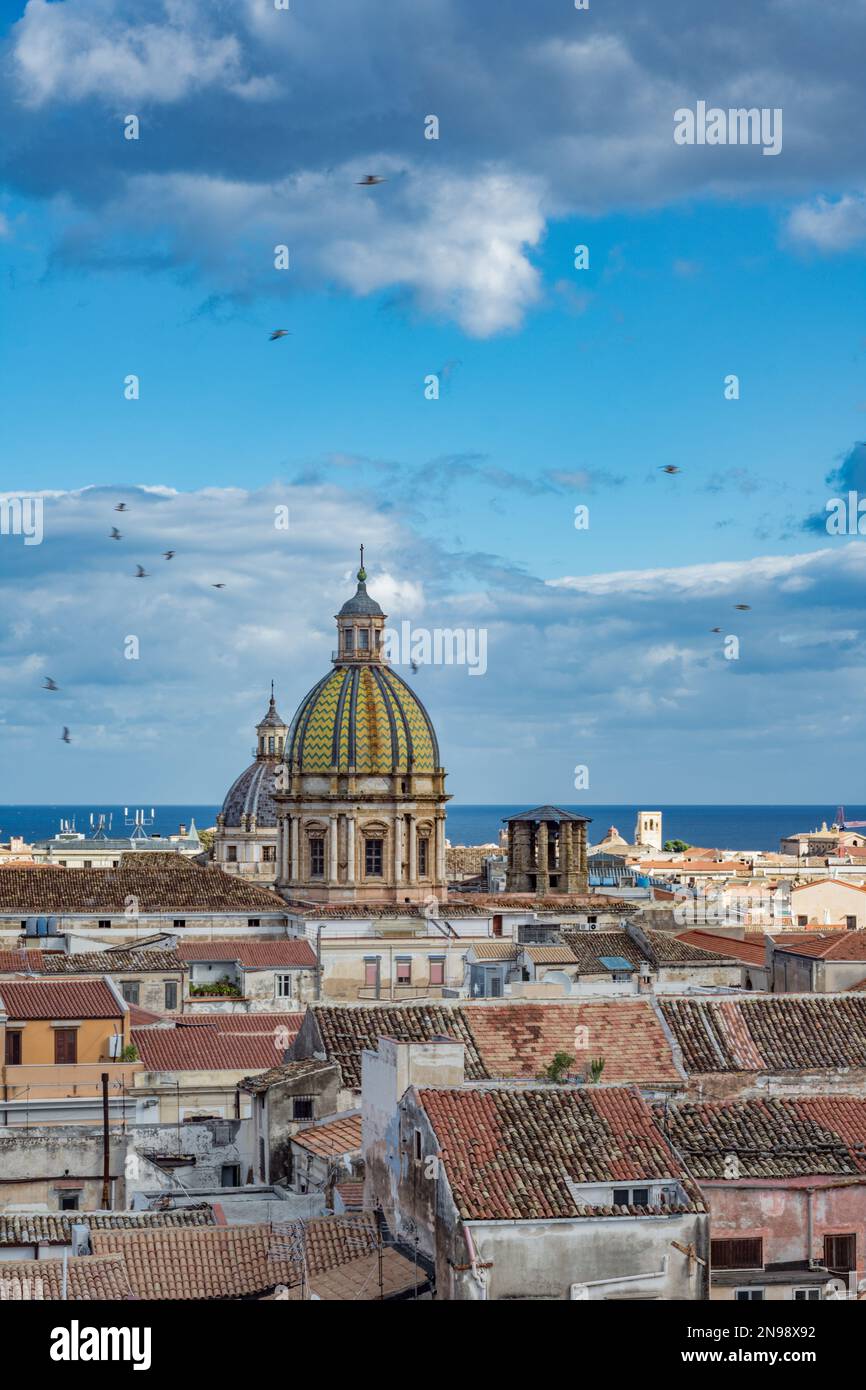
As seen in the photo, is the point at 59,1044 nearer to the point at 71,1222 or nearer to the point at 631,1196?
the point at 71,1222

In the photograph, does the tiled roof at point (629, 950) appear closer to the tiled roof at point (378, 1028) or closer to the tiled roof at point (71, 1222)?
the tiled roof at point (378, 1028)

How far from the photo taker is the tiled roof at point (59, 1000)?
37.3 metres

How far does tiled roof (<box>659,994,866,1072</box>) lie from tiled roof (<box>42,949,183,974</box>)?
76.5 feet

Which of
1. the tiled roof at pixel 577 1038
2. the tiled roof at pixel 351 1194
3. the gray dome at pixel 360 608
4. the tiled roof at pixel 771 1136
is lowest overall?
the tiled roof at pixel 351 1194

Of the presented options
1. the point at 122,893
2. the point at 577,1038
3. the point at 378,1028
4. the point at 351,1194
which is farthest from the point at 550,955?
the point at 351,1194

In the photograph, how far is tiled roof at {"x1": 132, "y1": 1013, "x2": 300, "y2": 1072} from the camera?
3928 cm

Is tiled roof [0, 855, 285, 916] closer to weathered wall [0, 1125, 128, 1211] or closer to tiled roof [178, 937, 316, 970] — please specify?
tiled roof [178, 937, 316, 970]

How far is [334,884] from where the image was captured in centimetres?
7631

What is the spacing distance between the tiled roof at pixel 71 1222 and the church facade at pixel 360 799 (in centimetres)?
4890

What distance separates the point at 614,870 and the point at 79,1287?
7698 centimetres

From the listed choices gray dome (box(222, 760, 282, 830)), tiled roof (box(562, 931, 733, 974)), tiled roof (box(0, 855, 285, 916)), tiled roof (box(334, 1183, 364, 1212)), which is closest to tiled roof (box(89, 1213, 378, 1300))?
tiled roof (box(334, 1183, 364, 1212))

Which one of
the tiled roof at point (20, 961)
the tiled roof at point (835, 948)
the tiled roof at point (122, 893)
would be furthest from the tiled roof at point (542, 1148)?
the tiled roof at point (122, 893)
